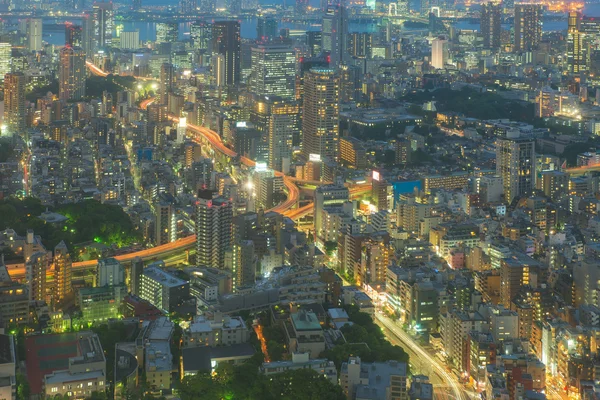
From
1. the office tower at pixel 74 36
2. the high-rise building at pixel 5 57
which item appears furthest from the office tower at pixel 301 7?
the high-rise building at pixel 5 57

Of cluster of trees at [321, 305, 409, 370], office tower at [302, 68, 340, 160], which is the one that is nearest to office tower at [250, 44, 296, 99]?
office tower at [302, 68, 340, 160]

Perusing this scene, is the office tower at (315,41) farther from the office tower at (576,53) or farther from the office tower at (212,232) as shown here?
A: the office tower at (212,232)

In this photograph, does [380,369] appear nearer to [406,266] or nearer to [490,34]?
[406,266]

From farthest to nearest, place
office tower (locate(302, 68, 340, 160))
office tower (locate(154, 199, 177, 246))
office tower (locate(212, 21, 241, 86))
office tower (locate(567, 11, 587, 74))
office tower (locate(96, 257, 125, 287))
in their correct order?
office tower (locate(567, 11, 587, 74)) < office tower (locate(212, 21, 241, 86)) < office tower (locate(302, 68, 340, 160)) < office tower (locate(154, 199, 177, 246)) < office tower (locate(96, 257, 125, 287))

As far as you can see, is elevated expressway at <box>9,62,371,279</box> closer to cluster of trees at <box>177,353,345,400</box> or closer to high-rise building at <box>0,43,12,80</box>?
cluster of trees at <box>177,353,345,400</box>

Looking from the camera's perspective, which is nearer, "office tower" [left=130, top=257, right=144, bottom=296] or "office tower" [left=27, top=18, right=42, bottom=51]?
"office tower" [left=130, top=257, right=144, bottom=296]
